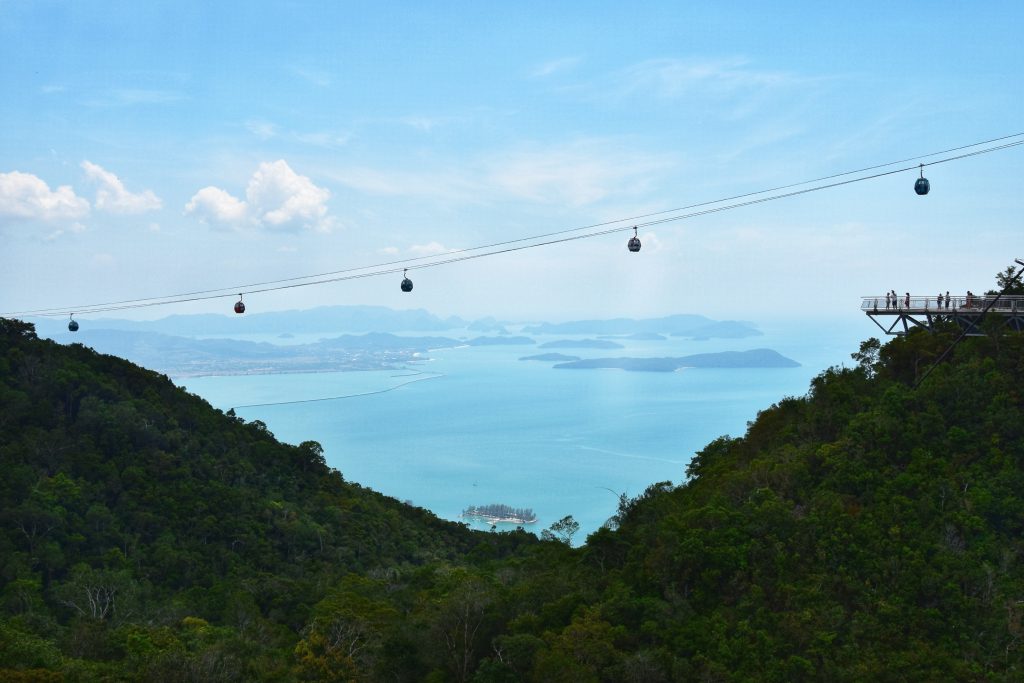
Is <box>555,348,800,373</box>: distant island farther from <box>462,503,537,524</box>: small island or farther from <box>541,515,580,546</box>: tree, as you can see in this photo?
<box>541,515,580,546</box>: tree

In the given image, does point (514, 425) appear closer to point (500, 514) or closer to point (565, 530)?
point (500, 514)

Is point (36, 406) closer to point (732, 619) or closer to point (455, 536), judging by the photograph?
point (455, 536)

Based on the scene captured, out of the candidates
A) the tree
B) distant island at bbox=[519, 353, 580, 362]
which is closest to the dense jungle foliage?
the tree

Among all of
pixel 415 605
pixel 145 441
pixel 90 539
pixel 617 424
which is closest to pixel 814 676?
pixel 415 605

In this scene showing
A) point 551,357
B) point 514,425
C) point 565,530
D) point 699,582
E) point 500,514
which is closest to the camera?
point 699,582

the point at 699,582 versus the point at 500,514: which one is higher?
the point at 699,582

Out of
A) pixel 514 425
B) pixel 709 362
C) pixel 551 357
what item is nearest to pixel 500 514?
pixel 514 425
